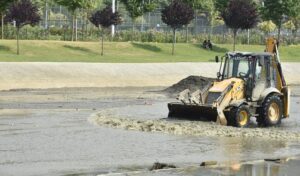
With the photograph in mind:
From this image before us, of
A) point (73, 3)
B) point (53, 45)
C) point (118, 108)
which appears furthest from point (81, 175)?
point (73, 3)

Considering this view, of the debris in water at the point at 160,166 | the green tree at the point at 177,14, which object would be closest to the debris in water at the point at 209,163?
the debris in water at the point at 160,166

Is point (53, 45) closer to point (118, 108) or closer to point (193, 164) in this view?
point (118, 108)

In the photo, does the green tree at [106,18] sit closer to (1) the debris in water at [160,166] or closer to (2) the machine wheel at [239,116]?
(2) the machine wheel at [239,116]

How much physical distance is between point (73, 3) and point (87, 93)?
25.3m

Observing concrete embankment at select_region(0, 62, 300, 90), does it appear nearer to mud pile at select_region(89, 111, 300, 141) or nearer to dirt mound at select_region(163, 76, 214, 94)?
dirt mound at select_region(163, 76, 214, 94)

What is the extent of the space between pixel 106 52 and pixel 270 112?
35351 mm

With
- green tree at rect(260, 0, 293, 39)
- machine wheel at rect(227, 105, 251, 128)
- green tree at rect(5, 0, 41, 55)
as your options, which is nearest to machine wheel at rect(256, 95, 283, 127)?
machine wheel at rect(227, 105, 251, 128)

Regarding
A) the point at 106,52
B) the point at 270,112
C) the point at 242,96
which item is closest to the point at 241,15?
the point at 106,52

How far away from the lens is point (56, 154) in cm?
1448

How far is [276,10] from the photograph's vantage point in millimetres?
72500

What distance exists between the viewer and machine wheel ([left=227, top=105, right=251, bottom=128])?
799 inches

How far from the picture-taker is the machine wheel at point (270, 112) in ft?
70.2

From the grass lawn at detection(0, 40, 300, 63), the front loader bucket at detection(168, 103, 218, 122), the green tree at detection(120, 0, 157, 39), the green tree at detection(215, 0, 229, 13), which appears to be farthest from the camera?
the green tree at detection(215, 0, 229, 13)

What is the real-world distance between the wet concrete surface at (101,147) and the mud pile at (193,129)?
63cm
